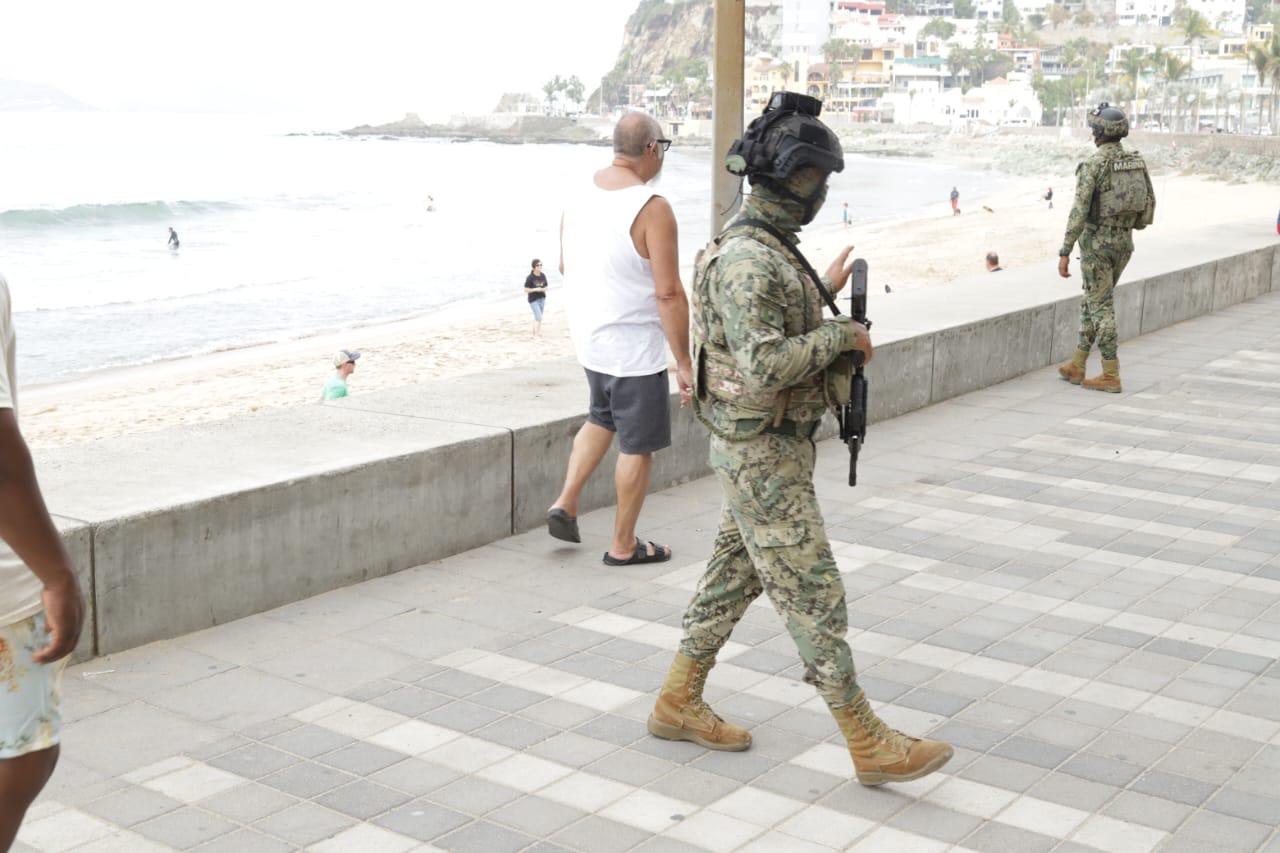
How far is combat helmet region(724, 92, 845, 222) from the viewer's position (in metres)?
3.81

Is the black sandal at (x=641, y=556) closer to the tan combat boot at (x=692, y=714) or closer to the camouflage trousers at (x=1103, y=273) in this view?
the tan combat boot at (x=692, y=714)

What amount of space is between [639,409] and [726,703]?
1.54 metres

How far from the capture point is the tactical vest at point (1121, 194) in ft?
31.3

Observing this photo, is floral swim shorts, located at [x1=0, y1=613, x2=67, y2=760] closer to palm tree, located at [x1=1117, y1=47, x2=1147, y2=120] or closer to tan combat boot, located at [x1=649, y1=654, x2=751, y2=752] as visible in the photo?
tan combat boot, located at [x1=649, y1=654, x2=751, y2=752]

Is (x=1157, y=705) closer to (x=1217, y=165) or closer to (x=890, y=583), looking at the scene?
(x=890, y=583)

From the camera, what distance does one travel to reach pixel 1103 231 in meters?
9.73

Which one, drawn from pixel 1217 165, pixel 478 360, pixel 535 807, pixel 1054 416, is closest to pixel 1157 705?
pixel 535 807

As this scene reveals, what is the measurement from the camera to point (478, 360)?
953 inches

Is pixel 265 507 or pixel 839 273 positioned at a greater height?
pixel 839 273

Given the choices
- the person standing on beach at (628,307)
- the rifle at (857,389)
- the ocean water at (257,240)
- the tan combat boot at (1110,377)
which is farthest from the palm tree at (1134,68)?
the rifle at (857,389)

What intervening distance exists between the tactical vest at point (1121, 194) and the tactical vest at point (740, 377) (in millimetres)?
6322

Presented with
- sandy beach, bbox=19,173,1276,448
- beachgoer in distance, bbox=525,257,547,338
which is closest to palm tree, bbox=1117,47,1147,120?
sandy beach, bbox=19,173,1276,448

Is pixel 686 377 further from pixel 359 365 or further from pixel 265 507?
pixel 359 365

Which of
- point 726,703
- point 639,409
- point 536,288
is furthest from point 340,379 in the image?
point 536,288
